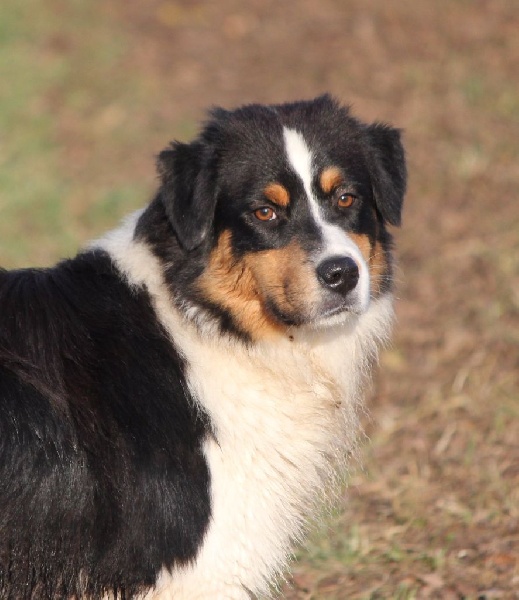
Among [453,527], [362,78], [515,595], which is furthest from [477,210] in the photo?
[515,595]

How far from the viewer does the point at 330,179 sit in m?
4.59

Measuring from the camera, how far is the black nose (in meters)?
4.35

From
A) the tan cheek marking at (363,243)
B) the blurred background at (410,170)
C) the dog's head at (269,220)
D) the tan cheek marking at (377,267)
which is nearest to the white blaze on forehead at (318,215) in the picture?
the dog's head at (269,220)

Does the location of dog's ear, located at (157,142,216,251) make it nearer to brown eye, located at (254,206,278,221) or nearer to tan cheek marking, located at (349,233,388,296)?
brown eye, located at (254,206,278,221)

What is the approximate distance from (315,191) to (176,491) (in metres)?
1.52

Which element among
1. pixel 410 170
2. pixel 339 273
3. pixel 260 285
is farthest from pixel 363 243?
pixel 410 170

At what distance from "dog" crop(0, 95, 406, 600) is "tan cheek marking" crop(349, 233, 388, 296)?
0.5 inches

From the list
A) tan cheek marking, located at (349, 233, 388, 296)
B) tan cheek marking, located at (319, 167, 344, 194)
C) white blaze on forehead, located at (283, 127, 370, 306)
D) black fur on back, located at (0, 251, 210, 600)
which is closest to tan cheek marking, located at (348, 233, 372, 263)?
tan cheek marking, located at (349, 233, 388, 296)

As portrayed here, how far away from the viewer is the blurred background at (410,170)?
6.14m

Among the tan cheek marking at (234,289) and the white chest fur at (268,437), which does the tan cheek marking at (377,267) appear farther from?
the tan cheek marking at (234,289)

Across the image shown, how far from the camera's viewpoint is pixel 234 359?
181 inches

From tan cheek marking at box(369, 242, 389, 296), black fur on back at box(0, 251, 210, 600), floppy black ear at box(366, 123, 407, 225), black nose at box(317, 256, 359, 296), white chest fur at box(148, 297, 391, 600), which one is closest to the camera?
black fur on back at box(0, 251, 210, 600)

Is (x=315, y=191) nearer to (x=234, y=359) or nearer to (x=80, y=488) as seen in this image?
(x=234, y=359)

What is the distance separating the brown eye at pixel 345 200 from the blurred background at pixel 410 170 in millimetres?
1342
